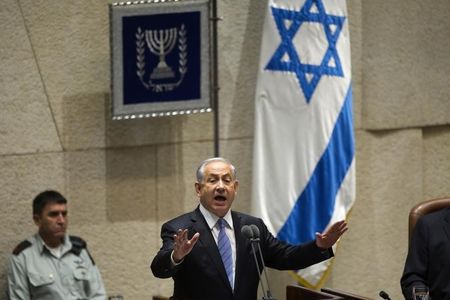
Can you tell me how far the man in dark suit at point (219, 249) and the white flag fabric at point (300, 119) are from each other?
168cm

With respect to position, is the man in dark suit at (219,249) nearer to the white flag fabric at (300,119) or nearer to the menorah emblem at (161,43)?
the white flag fabric at (300,119)

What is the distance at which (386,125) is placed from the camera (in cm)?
768

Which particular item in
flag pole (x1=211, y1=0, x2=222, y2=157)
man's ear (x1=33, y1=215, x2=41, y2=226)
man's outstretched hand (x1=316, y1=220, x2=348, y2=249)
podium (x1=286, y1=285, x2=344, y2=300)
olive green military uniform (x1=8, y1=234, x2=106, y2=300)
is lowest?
olive green military uniform (x1=8, y1=234, x2=106, y2=300)

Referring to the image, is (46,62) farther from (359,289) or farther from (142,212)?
(359,289)

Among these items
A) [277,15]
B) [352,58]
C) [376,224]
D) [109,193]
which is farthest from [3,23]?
[376,224]

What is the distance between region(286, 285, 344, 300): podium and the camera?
4.86 m

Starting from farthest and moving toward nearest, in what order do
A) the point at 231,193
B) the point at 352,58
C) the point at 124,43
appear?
1. the point at 352,58
2. the point at 124,43
3. the point at 231,193

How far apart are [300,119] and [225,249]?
199cm

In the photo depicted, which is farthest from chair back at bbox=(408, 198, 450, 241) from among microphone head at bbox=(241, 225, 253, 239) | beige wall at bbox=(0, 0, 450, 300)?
beige wall at bbox=(0, 0, 450, 300)

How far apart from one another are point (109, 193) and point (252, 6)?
1.62m

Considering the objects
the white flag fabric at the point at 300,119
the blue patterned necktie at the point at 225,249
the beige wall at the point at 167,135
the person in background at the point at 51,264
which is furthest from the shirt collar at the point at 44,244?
the blue patterned necktie at the point at 225,249

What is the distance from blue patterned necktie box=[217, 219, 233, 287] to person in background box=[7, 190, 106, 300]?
5.62 ft

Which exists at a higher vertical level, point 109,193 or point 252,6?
point 252,6

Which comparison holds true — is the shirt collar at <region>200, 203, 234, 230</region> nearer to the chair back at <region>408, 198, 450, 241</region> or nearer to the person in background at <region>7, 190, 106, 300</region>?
the chair back at <region>408, 198, 450, 241</region>
